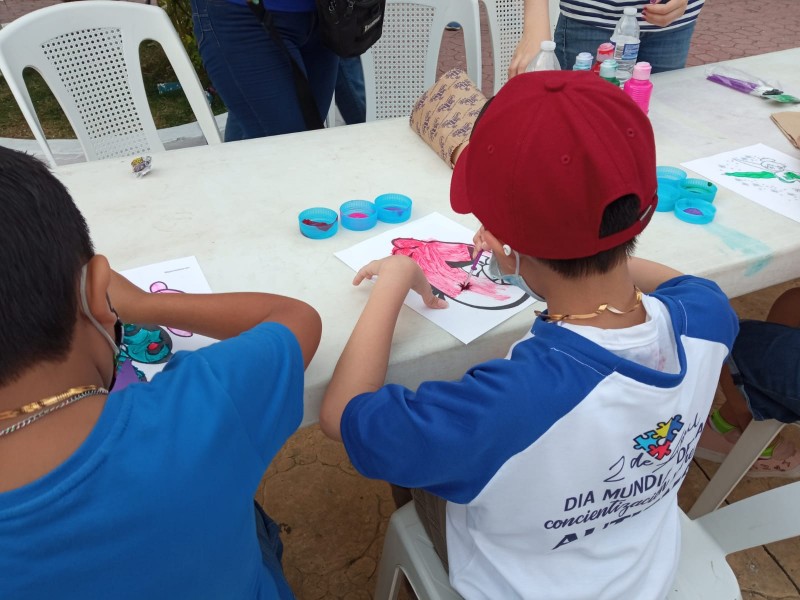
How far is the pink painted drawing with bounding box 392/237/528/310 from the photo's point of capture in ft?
3.99

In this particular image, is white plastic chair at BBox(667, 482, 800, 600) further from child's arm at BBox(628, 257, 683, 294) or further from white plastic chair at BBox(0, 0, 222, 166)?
white plastic chair at BBox(0, 0, 222, 166)

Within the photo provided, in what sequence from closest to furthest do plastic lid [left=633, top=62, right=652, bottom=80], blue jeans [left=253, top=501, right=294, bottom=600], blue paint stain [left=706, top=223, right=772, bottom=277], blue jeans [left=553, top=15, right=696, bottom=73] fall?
blue jeans [left=253, top=501, right=294, bottom=600] < blue paint stain [left=706, top=223, right=772, bottom=277] < plastic lid [left=633, top=62, right=652, bottom=80] < blue jeans [left=553, top=15, right=696, bottom=73]

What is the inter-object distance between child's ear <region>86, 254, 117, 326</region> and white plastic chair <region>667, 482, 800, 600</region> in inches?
39.6

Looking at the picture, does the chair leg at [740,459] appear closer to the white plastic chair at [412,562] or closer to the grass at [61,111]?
the white plastic chair at [412,562]

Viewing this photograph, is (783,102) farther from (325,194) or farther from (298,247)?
(298,247)

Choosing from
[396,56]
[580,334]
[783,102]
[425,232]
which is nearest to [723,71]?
[783,102]

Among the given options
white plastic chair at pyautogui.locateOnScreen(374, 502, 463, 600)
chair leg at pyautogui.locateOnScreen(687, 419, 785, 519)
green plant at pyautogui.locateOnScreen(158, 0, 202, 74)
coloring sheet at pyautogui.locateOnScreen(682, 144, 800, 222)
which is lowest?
chair leg at pyautogui.locateOnScreen(687, 419, 785, 519)

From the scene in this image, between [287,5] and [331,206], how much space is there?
0.71m

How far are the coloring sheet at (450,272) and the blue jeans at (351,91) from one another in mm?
1308

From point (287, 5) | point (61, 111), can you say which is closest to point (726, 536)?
point (287, 5)

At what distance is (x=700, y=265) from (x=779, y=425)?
1.51ft

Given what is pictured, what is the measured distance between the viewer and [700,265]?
129 cm

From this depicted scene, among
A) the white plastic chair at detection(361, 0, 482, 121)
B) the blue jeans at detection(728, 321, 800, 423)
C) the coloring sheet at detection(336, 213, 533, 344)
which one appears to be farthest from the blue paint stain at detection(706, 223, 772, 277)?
the white plastic chair at detection(361, 0, 482, 121)

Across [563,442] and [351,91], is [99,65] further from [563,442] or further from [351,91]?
[563,442]
